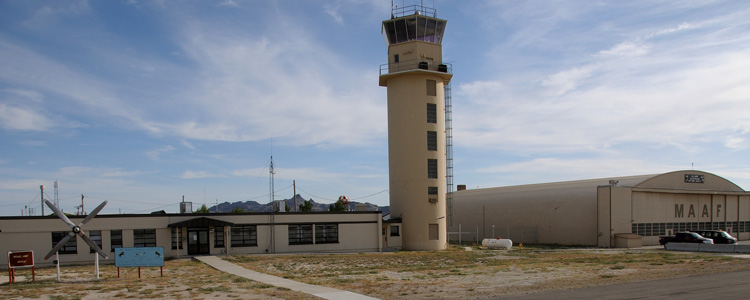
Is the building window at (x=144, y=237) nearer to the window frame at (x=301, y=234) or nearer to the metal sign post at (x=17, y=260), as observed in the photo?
the window frame at (x=301, y=234)

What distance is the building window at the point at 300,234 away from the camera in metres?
42.0

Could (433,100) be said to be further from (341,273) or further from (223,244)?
(341,273)

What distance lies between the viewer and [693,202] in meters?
55.6

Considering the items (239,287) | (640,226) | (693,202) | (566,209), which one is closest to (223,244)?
(239,287)

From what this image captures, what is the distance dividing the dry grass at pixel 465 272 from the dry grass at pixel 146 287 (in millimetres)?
2796

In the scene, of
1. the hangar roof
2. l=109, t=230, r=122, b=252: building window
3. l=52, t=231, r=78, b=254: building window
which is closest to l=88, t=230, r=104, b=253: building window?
l=109, t=230, r=122, b=252: building window

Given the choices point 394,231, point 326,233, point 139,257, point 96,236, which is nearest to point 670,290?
point 139,257

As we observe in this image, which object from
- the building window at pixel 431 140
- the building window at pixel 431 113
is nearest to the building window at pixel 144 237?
the building window at pixel 431 140

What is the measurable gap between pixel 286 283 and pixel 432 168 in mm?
25389

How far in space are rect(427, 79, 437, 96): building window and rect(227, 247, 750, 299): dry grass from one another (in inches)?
649

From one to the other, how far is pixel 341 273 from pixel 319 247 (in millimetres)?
15967

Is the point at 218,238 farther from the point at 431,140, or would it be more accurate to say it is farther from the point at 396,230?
the point at 431,140

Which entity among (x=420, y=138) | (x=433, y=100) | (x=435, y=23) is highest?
(x=435, y=23)

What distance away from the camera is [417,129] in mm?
46188
